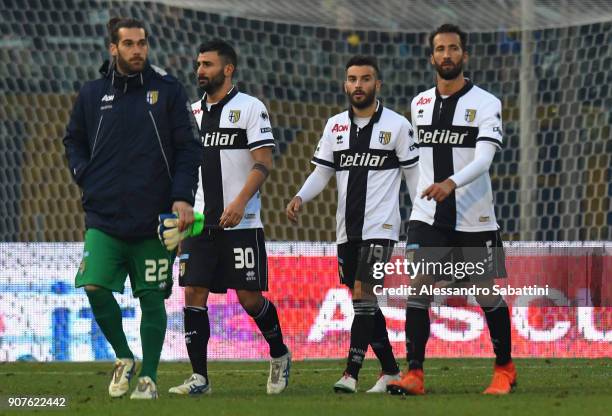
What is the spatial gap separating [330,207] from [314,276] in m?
2.92

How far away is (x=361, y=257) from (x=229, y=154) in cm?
109

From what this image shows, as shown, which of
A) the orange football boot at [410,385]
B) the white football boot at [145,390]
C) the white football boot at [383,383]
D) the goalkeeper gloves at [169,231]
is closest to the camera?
the goalkeeper gloves at [169,231]

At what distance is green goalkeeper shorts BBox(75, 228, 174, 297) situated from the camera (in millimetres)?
8023

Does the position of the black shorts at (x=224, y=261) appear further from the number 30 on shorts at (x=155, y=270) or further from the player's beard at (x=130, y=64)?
the player's beard at (x=130, y=64)

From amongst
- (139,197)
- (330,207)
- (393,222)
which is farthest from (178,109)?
(330,207)

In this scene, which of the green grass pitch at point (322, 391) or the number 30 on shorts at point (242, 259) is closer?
the green grass pitch at point (322, 391)

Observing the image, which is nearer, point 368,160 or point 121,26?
point 121,26

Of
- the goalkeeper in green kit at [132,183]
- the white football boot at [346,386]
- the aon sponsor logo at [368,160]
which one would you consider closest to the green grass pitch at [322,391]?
the white football boot at [346,386]

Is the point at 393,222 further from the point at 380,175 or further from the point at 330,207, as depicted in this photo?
the point at 330,207

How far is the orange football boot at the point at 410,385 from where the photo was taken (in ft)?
28.2

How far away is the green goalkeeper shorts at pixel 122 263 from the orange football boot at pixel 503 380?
211 cm

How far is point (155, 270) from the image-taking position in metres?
8.12

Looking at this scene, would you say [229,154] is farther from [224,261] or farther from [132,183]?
[132,183]

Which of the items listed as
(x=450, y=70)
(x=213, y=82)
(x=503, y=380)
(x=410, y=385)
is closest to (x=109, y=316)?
(x=410, y=385)
